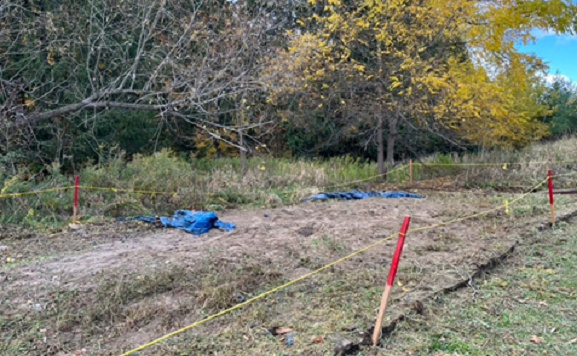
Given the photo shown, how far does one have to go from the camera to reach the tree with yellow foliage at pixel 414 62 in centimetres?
1211

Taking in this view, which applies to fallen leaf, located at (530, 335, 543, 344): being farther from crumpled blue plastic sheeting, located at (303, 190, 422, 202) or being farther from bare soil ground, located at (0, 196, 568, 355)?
crumpled blue plastic sheeting, located at (303, 190, 422, 202)

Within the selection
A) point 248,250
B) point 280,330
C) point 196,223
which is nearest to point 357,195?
point 196,223

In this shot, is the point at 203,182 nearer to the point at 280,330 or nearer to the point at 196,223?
the point at 196,223

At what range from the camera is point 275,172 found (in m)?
12.9

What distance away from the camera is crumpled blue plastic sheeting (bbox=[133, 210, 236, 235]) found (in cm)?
729

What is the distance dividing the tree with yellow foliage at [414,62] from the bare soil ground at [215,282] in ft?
19.4

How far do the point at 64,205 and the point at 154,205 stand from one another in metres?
1.58

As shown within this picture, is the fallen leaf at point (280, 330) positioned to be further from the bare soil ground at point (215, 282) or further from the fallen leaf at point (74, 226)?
the fallen leaf at point (74, 226)

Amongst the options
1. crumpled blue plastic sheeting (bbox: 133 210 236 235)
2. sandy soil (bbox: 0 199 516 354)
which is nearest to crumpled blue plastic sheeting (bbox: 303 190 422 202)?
sandy soil (bbox: 0 199 516 354)

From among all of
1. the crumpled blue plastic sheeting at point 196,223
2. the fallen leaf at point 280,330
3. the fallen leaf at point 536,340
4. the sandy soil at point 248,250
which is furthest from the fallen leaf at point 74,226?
the fallen leaf at point 536,340

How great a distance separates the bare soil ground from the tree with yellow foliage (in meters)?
5.91

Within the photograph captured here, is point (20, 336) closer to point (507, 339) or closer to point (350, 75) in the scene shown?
point (507, 339)

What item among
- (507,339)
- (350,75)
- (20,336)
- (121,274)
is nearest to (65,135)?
(350,75)

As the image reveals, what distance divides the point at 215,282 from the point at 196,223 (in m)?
2.97
